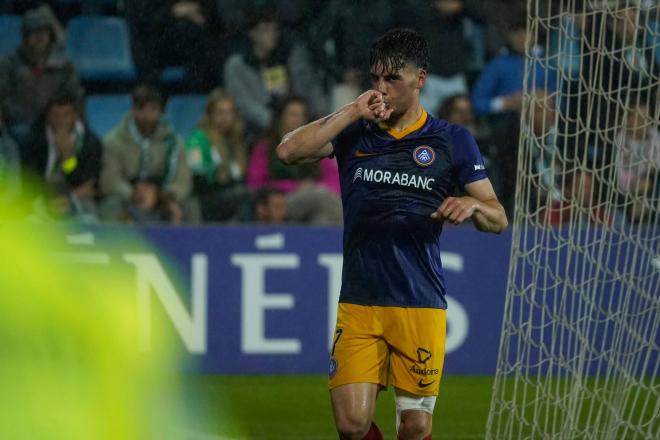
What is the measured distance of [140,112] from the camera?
34.9 ft

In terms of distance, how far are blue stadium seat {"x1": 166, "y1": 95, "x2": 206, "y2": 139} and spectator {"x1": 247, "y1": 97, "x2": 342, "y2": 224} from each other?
940mm

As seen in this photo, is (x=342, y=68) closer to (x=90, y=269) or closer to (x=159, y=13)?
(x=159, y=13)

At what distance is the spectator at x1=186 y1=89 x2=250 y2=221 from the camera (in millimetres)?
10648

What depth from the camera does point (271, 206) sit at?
10438 mm

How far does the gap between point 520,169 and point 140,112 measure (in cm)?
547

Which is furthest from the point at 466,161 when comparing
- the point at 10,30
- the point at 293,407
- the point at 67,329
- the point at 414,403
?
the point at 10,30

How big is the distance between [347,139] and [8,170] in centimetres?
596

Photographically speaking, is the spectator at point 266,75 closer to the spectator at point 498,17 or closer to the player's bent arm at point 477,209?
the spectator at point 498,17

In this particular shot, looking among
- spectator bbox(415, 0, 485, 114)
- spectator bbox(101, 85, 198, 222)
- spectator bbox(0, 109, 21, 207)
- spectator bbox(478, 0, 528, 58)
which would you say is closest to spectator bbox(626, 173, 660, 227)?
spectator bbox(415, 0, 485, 114)

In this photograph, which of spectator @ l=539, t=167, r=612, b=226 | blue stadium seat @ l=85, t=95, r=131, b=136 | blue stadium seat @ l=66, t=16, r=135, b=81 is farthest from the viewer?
blue stadium seat @ l=66, t=16, r=135, b=81

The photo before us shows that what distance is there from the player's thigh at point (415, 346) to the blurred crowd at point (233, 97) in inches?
194

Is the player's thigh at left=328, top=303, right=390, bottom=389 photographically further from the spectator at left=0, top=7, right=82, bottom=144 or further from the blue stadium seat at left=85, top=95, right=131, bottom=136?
the blue stadium seat at left=85, top=95, right=131, bottom=136

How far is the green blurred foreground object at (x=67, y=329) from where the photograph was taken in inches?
347

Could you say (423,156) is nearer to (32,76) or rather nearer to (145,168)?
(145,168)
